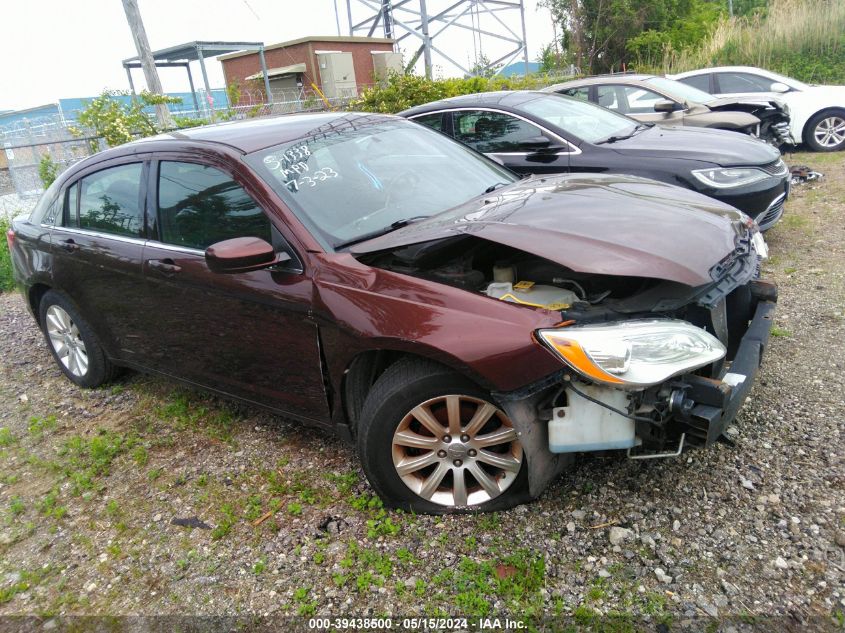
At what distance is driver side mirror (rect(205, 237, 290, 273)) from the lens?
111 inches

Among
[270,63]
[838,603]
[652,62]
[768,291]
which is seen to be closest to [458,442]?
[838,603]

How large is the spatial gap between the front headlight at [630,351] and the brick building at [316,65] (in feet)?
73.9

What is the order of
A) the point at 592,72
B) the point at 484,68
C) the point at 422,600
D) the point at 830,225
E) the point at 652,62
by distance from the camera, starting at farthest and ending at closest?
the point at 484,68 < the point at 592,72 < the point at 652,62 < the point at 830,225 < the point at 422,600

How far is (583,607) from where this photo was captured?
91.0 inches

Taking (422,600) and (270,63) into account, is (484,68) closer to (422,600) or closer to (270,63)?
(270,63)

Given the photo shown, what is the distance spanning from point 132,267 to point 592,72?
21415 mm

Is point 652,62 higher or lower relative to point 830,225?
higher

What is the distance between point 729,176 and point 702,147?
47 cm

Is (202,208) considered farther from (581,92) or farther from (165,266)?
(581,92)

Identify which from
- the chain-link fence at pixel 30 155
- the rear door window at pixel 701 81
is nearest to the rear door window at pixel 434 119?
the chain-link fence at pixel 30 155

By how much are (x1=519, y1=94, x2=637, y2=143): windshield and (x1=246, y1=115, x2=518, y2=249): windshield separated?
250 cm

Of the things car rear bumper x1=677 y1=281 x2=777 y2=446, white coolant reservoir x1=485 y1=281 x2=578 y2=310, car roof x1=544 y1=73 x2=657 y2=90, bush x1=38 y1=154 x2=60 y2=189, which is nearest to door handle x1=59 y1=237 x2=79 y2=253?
white coolant reservoir x1=485 y1=281 x2=578 y2=310

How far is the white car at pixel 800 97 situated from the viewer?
1042 centimetres

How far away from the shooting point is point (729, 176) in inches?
214
